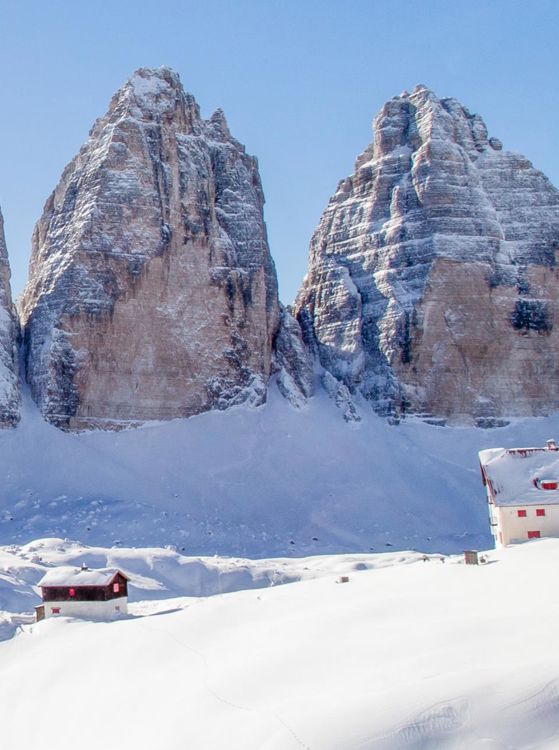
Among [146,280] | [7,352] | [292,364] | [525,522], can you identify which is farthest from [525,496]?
[7,352]

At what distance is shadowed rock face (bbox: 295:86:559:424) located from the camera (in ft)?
235

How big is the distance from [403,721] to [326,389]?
5782 cm

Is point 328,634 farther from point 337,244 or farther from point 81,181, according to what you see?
point 337,244

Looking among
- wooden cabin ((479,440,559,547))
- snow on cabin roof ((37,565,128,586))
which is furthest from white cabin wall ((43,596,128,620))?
wooden cabin ((479,440,559,547))

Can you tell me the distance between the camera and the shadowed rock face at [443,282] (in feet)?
235

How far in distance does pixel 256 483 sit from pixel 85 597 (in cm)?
2831

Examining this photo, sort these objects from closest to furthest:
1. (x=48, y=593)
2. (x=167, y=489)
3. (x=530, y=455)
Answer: (x=48, y=593), (x=530, y=455), (x=167, y=489)

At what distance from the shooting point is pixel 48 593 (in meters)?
33.9

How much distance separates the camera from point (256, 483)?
61.6m

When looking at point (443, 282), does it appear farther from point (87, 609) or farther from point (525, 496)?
point (87, 609)

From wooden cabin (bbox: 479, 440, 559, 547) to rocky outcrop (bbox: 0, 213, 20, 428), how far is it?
33.4 m

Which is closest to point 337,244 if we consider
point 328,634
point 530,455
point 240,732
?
point 530,455

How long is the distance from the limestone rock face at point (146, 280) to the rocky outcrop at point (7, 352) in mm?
1402

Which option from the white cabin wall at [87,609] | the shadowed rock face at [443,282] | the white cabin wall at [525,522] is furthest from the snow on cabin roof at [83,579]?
the shadowed rock face at [443,282]
